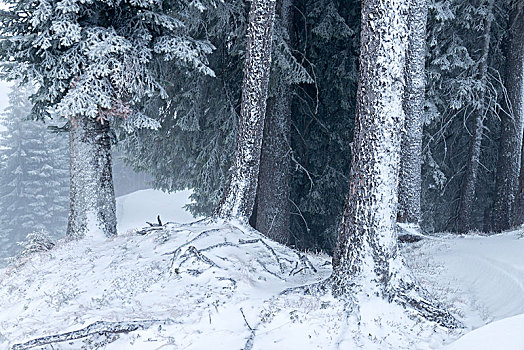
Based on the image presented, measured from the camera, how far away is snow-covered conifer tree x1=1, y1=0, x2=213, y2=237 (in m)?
8.27

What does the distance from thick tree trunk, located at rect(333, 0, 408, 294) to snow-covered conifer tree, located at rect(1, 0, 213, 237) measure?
4.67m

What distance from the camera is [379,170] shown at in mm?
5434

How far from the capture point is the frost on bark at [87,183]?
9.41m

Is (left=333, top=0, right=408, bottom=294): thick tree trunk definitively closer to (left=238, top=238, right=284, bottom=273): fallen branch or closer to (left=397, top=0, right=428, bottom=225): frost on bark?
(left=238, top=238, right=284, bottom=273): fallen branch

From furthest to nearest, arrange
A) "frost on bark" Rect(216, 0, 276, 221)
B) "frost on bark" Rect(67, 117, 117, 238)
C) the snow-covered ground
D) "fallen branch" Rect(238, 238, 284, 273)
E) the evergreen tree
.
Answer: the evergreen tree → "frost on bark" Rect(67, 117, 117, 238) → "frost on bark" Rect(216, 0, 276, 221) → "fallen branch" Rect(238, 238, 284, 273) → the snow-covered ground

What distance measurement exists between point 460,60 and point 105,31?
415 inches

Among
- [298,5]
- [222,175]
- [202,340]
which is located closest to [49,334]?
[202,340]

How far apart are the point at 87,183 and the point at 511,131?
11779 millimetres

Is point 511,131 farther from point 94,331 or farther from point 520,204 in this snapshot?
point 94,331

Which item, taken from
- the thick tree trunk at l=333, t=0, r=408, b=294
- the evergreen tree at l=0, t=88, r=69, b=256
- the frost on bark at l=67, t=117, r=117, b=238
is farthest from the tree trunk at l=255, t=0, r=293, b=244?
the evergreen tree at l=0, t=88, r=69, b=256

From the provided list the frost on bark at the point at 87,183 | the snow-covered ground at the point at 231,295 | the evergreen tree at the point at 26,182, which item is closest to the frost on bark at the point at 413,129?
the snow-covered ground at the point at 231,295

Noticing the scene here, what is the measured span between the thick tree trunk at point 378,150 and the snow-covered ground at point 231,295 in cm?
47

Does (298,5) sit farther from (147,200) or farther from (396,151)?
(147,200)

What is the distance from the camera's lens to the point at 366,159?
550 cm
